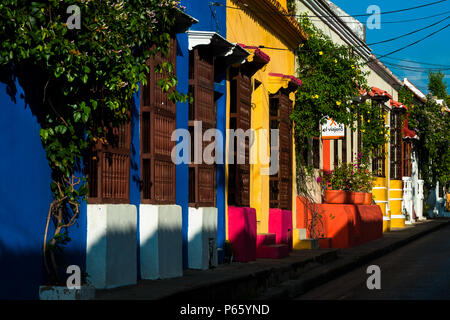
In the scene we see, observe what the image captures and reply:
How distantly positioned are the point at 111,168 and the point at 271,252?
6439 millimetres

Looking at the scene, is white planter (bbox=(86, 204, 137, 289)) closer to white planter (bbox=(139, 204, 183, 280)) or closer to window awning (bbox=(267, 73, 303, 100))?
white planter (bbox=(139, 204, 183, 280))

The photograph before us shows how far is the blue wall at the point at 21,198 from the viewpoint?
8.07 meters

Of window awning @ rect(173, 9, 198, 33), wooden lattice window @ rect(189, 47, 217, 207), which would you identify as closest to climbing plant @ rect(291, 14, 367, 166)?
wooden lattice window @ rect(189, 47, 217, 207)

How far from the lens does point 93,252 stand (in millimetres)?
9578

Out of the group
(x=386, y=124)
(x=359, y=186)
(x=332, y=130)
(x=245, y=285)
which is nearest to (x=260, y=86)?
(x=332, y=130)

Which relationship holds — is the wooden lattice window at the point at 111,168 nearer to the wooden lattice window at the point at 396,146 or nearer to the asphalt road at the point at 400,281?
the asphalt road at the point at 400,281

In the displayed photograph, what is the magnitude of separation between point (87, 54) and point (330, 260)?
33.1 feet

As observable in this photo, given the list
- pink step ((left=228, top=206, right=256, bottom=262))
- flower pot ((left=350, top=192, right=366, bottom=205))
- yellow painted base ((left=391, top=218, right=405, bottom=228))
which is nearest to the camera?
pink step ((left=228, top=206, right=256, bottom=262))

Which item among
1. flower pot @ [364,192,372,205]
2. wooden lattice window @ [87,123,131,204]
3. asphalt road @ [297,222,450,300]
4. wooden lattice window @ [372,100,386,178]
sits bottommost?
asphalt road @ [297,222,450,300]

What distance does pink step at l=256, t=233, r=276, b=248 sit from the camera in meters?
16.0

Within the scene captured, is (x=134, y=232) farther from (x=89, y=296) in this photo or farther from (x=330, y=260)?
(x=330, y=260)

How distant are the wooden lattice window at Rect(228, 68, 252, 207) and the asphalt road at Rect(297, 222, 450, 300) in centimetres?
238

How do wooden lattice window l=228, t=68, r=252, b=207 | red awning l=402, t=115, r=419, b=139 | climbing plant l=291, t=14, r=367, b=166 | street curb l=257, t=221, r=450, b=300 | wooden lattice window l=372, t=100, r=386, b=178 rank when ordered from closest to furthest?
street curb l=257, t=221, r=450, b=300 → wooden lattice window l=228, t=68, r=252, b=207 → climbing plant l=291, t=14, r=367, b=166 → wooden lattice window l=372, t=100, r=386, b=178 → red awning l=402, t=115, r=419, b=139

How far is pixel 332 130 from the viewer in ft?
71.5
